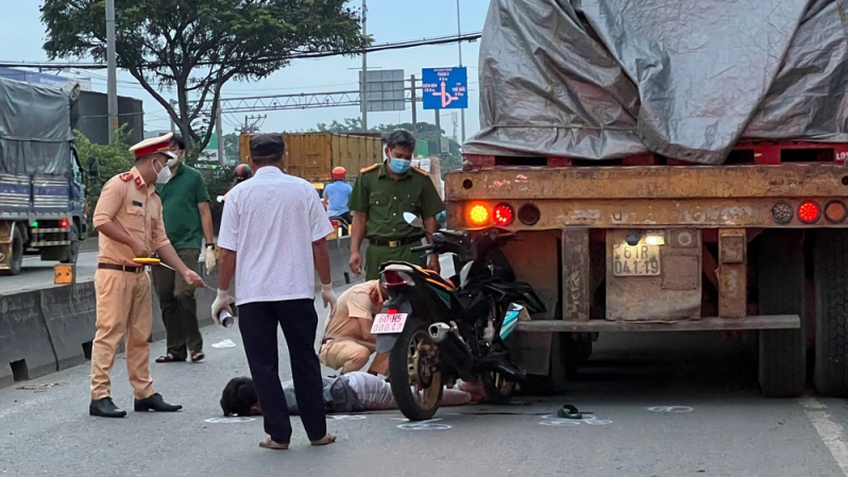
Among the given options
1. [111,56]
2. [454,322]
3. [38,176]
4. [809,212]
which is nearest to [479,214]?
[454,322]

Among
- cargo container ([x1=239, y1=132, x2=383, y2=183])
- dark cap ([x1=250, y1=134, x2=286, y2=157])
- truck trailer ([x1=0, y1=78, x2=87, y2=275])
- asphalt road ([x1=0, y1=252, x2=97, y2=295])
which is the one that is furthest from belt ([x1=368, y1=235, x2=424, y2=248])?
cargo container ([x1=239, y1=132, x2=383, y2=183])

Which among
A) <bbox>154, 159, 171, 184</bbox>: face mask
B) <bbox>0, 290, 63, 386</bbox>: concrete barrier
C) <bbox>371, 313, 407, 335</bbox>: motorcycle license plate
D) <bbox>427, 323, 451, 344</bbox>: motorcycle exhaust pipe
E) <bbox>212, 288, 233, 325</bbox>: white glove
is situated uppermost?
<bbox>154, 159, 171, 184</bbox>: face mask

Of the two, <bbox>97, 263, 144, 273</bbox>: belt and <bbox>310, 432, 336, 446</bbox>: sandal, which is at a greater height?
<bbox>97, 263, 144, 273</bbox>: belt

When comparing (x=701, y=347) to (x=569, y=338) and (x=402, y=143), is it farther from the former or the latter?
(x=402, y=143)

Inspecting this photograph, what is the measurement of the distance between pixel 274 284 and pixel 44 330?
4580 millimetres

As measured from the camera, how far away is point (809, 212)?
8.07m

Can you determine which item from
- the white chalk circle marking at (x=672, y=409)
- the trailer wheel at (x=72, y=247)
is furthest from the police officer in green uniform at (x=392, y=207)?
the trailer wheel at (x=72, y=247)

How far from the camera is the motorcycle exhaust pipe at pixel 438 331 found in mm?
7930

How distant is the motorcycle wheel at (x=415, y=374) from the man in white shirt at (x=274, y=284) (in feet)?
1.70

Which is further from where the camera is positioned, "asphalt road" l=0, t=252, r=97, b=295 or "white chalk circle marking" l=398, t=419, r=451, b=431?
"asphalt road" l=0, t=252, r=97, b=295

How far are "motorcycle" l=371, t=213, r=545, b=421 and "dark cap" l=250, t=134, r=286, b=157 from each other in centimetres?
102

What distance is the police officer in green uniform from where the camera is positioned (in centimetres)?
980

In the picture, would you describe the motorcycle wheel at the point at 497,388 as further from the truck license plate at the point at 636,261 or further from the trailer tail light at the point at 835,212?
the trailer tail light at the point at 835,212

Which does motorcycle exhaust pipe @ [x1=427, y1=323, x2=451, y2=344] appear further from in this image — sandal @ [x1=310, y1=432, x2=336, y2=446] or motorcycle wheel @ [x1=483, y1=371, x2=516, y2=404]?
sandal @ [x1=310, y1=432, x2=336, y2=446]
